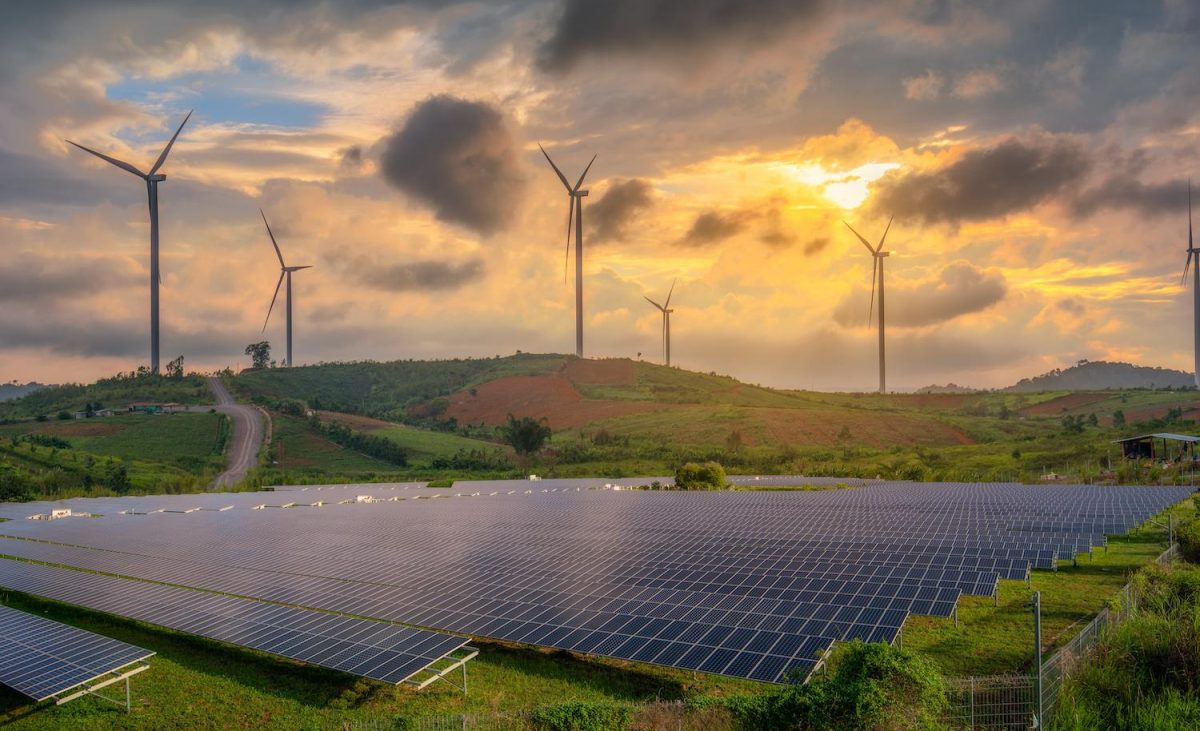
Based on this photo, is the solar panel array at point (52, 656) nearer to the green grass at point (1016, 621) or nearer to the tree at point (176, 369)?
the green grass at point (1016, 621)

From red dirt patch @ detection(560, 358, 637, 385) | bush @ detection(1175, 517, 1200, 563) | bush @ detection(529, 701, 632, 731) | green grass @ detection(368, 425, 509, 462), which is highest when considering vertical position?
red dirt patch @ detection(560, 358, 637, 385)

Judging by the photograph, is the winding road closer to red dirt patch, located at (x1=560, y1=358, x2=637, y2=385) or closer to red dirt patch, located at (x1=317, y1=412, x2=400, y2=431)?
red dirt patch, located at (x1=317, y1=412, x2=400, y2=431)

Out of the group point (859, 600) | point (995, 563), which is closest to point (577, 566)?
point (859, 600)

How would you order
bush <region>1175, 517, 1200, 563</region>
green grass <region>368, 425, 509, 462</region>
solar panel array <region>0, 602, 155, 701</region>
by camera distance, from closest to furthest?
solar panel array <region>0, 602, 155, 701</region>
bush <region>1175, 517, 1200, 563</region>
green grass <region>368, 425, 509, 462</region>

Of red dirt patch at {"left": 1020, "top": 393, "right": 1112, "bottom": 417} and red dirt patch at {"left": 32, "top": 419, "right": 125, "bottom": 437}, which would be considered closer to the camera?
red dirt patch at {"left": 32, "top": 419, "right": 125, "bottom": 437}

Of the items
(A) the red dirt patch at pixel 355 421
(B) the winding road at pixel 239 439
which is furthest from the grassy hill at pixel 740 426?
(B) the winding road at pixel 239 439

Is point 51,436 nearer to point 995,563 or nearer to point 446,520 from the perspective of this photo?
point 446,520

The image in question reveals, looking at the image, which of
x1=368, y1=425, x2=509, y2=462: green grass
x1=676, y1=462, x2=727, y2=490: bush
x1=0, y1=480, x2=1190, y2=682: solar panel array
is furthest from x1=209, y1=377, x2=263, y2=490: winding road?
x1=0, y1=480, x2=1190, y2=682: solar panel array

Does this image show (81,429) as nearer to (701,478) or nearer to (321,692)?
(701,478)
